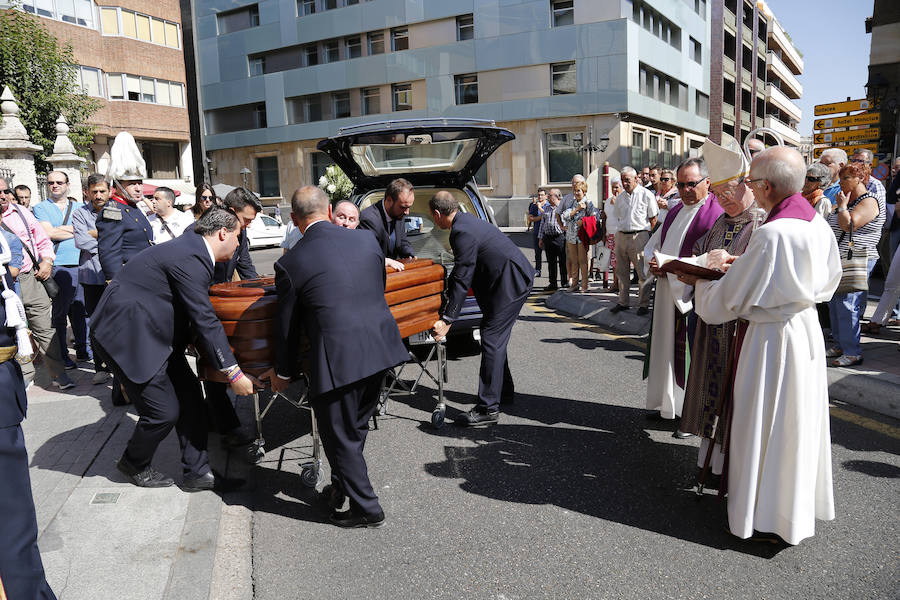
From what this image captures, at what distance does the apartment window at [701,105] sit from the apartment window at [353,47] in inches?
803

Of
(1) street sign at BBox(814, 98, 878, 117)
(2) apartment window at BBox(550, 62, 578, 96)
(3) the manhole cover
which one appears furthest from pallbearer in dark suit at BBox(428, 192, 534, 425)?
→ (2) apartment window at BBox(550, 62, 578, 96)

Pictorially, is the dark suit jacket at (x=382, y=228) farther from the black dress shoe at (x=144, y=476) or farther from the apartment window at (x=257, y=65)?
the apartment window at (x=257, y=65)

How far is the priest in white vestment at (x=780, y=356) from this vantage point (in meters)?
2.88

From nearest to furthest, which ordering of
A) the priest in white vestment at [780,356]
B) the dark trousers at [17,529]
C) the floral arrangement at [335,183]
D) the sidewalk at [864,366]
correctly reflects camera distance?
the dark trousers at [17,529]
the priest in white vestment at [780,356]
the sidewalk at [864,366]
the floral arrangement at [335,183]

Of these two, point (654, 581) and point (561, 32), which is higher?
point (561, 32)

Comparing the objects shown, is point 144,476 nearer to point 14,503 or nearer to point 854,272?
point 14,503

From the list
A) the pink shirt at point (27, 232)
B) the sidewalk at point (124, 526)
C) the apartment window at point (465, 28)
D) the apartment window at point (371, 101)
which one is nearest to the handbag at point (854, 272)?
the sidewalk at point (124, 526)

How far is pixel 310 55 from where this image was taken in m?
39.4

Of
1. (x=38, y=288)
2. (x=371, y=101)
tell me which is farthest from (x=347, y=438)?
(x=371, y=101)

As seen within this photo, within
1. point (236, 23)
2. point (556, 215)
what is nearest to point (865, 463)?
point (556, 215)

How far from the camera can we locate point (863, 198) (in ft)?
20.5

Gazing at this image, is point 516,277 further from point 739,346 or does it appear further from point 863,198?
point 863,198

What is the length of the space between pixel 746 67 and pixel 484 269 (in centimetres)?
5335

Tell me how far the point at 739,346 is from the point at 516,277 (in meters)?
2.08
